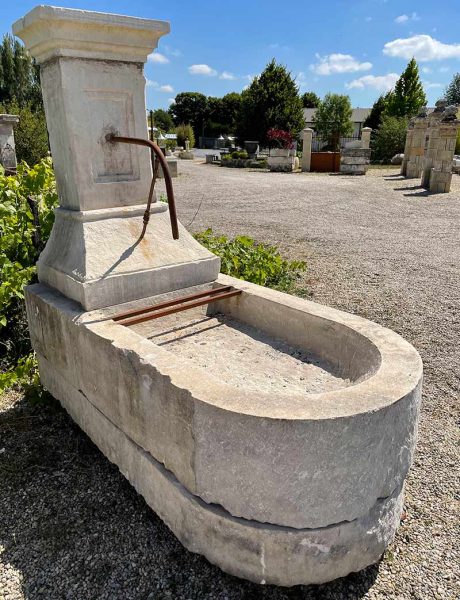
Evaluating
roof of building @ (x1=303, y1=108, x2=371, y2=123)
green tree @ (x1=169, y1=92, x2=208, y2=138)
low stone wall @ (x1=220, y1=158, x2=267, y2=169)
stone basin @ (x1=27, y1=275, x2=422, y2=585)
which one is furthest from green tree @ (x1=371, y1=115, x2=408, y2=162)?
green tree @ (x1=169, y1=92, x2=208, y2=138)

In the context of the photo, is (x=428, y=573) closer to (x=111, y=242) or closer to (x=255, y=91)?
(x=111, y=242)

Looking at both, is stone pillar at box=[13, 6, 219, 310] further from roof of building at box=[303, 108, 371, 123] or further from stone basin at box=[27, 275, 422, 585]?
roof of building at box=[303, 108, 371, 123]

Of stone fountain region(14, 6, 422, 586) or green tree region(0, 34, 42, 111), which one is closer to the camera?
stone fountain region(14, 6, 422, 586)

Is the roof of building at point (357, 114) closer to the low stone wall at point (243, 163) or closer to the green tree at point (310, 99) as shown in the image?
the green tree at point (310, 99)

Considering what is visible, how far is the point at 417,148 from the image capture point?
17.6 metres

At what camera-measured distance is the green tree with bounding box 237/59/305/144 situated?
31672 millimetres

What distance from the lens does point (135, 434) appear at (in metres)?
2.16

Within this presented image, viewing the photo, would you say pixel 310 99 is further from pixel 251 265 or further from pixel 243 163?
pixel 251 265

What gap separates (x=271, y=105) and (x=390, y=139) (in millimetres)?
9921

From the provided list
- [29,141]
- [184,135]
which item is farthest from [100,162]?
[184,135]

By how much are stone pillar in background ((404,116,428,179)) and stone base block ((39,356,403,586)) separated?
18.0 m

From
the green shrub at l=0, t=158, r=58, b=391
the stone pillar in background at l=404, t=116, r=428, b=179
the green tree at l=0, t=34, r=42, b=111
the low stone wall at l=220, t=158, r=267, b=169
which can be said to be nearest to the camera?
the green shrub at l=0, t=158, r=58, b=391

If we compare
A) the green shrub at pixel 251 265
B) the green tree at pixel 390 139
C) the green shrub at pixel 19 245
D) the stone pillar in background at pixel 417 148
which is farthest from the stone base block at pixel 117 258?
the green tree at pixel 390 139

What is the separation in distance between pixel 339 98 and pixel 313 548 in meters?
41.7
